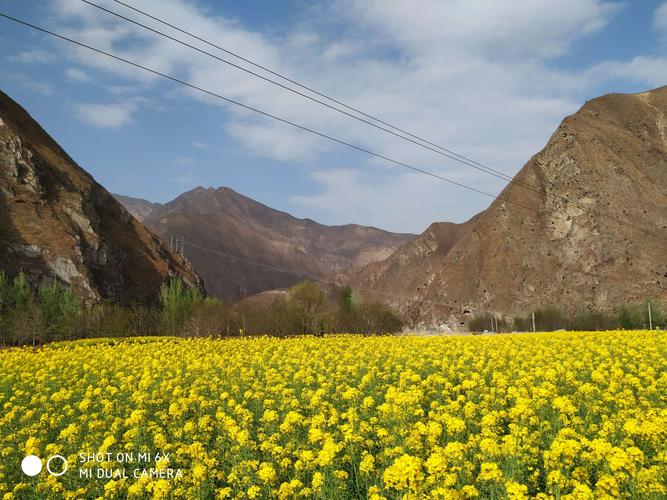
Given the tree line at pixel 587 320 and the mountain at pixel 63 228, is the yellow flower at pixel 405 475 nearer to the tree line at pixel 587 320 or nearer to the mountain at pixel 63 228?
the tree line at pixel 587 320

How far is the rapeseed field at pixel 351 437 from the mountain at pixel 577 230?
8440cm

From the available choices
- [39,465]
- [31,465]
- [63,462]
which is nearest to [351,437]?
[63,462]

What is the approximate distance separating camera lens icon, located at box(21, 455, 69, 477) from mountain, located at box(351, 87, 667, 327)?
90.1 meters

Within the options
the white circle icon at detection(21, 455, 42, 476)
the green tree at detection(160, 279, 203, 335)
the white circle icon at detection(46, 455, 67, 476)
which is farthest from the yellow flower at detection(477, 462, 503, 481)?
the green tree at detection(160, 279, 203, 335)

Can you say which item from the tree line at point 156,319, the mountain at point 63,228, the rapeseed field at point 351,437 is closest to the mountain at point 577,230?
the tree line at point 156,319

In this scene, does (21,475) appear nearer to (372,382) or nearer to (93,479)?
(93,479)

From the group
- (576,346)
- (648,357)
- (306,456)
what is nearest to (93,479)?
(306,456)

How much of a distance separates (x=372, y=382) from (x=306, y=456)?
219 inches

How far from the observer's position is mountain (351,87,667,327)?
86.3 meters

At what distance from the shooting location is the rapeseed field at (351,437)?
5082 mm

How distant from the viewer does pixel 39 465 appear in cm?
689

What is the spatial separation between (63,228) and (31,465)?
70396 millimetres

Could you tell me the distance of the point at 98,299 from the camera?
63750mm

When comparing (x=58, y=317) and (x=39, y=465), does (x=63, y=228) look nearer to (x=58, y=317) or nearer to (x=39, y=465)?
(x=58, y=317)
